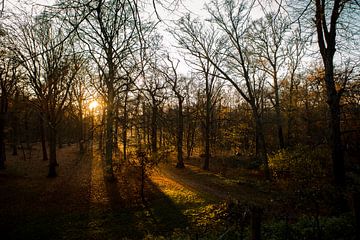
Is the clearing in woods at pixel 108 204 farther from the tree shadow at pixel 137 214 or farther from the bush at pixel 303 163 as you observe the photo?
the bush at pixel 303 163

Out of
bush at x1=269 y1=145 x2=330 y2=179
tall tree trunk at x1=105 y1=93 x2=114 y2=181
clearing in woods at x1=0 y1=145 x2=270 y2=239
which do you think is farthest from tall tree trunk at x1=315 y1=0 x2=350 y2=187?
tall tree trunk at x1=105 y1=93 x2=114 y2=181

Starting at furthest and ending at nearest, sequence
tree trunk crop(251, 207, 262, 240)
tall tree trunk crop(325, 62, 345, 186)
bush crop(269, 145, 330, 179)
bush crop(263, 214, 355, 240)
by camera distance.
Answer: bush crop(269, 145, 330, 179)
tall tree trunk crop(325, 62, 345, 186)
bush crop(263, 214, 355, 240)
tree trunk crop(251, 207, 262, 240)

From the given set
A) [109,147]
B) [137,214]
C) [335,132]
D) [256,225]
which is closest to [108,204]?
[137,214]

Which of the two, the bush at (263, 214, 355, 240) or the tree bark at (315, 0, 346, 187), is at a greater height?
the tree bark at (315, 0, 346, 187)

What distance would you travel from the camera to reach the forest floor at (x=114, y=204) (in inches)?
384

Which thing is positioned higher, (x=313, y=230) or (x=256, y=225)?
(x=256, y=225)

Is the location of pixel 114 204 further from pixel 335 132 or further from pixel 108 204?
pixel 335 132

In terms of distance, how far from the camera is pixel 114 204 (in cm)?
1323

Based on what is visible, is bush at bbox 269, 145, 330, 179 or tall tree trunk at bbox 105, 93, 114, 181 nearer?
bush at bbox 269, 145, 330, 179

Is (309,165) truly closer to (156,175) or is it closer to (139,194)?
(139,194)

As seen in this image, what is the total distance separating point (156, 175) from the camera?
21188 millimetres

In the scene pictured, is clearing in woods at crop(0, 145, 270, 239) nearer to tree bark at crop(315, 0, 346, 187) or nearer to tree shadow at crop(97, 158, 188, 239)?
tree shadow at crop(97, 158, 188, 239)

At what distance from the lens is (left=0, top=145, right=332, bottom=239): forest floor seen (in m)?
9.75

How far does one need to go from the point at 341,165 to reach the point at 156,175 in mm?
13992
